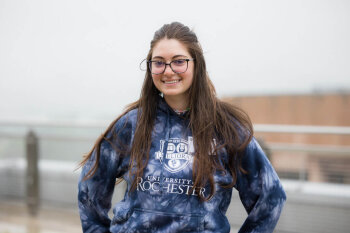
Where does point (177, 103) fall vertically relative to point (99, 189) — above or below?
above

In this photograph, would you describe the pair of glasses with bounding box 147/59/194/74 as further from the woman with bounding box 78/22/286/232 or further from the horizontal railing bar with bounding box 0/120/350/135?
the horizontal railing bar with bounding box 0/120/350/135

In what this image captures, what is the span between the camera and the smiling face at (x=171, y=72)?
4.29 feet

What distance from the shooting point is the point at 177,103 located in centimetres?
140

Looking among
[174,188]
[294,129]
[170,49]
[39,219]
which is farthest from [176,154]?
[39,219]

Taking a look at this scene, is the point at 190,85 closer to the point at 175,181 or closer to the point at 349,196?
the point at 175,181

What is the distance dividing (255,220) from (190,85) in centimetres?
54

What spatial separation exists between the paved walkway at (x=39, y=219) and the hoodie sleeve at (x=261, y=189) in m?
2.71

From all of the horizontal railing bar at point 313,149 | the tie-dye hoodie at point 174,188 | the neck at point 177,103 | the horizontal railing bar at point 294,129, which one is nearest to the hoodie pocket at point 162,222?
the tie-dye hoodie at point 174,188

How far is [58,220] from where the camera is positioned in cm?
387

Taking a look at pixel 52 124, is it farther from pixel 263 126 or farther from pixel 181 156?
pixel 181 156

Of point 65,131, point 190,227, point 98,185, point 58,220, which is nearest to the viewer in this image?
point 190,227

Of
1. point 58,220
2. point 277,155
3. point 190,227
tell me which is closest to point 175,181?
point 190,227

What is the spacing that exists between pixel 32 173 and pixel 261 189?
11.5ft

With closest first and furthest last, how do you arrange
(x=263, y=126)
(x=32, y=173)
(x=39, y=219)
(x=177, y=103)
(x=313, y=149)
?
1. (x=177, y=103)
2. (x=313, y=149)
3. (x=263, y=126)
4. (x=39, y=219)
5. (x=32, y=173)
